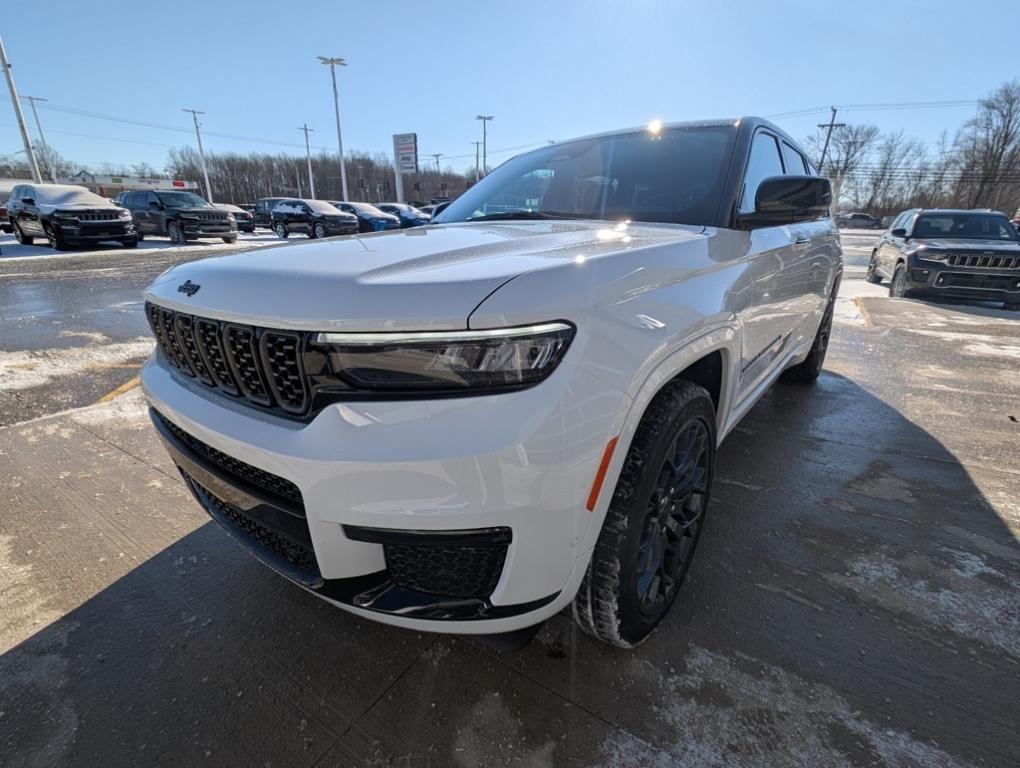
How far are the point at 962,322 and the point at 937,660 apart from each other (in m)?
8.02

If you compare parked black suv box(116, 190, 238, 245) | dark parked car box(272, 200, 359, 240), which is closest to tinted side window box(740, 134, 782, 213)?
parked black suv box(116, 190, 238, 245)

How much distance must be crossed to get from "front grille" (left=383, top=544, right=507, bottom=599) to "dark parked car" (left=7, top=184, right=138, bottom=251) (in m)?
18.4

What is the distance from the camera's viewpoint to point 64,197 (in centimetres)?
1516

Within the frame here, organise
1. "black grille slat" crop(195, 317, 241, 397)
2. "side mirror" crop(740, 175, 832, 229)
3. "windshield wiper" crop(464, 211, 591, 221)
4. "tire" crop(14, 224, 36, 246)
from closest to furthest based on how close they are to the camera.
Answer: "black grille slat" crop(195, 317, 241, 397)
"side mirror" crop(740, 175, 832, 229)
"windshield wiper" crop(464, 211, 591, 221)
"tire" crop(14, 224, 36, 246)

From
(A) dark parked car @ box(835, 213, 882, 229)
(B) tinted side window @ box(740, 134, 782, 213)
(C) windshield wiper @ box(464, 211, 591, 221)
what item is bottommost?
(A) dark parked car @ box(835, 213, 882, 229)

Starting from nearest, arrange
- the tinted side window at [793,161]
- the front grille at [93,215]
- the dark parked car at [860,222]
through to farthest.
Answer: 1. the tinted side window at [793,161]
2. the front grille at [93,215]
3. the dark parked car at [860,222]

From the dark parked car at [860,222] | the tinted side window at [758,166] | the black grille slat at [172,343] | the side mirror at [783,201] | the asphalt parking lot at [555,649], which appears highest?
the tinted side window at [758,166]

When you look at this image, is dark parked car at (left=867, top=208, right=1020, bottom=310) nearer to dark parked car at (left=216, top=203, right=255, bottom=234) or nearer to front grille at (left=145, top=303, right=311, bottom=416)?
front grille at (left=145, top=303, right=311, bottom=416)

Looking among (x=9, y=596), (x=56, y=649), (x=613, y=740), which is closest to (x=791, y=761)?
(x=613, y=740)

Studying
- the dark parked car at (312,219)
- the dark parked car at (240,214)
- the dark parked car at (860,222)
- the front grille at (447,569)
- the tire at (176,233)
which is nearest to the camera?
the front grille at (447,569)

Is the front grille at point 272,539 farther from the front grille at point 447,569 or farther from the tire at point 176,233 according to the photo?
the tire at point 176,233

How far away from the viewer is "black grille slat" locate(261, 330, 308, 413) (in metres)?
1.29

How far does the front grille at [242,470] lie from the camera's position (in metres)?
1.34

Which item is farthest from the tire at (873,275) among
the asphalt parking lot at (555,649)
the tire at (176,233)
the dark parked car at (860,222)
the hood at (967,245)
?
the dark parked car at (860,222)
